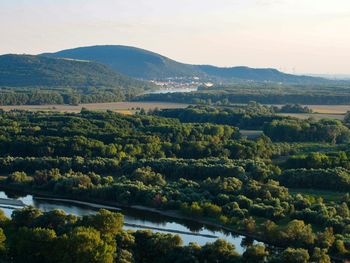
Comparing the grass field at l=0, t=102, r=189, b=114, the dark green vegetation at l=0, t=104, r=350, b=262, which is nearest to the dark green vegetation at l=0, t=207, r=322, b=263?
the dark green vegetation at l=0, t=104, r=350, b=262

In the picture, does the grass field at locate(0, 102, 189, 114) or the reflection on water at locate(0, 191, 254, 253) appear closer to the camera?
the reflection on water at locate(0, 191, 254, 253)

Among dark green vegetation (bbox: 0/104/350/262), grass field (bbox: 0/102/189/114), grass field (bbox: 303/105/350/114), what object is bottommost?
grass field (bbox: 0/102/189/114)

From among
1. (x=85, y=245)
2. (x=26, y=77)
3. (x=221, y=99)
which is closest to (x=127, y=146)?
(x=85, y=245)

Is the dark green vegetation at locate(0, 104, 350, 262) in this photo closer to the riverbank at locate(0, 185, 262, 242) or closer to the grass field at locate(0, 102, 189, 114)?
the riverbank at locate(0, 185, 262, 242)

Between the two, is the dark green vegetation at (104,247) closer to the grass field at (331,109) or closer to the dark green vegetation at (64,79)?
the grass field at (331,109)

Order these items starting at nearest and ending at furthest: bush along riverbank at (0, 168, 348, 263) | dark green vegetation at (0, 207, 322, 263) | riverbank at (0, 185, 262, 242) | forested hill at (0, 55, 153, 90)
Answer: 1. dark green vegetation at (0, 207, 322, 263)
2. bush along riverbank at (0, 168, 348, 263)
3. riverbank at (0, 185, 262, 242)
4. forested hill at (0, 55, 153, 90)

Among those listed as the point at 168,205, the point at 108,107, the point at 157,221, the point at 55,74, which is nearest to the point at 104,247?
the point at 157,221
